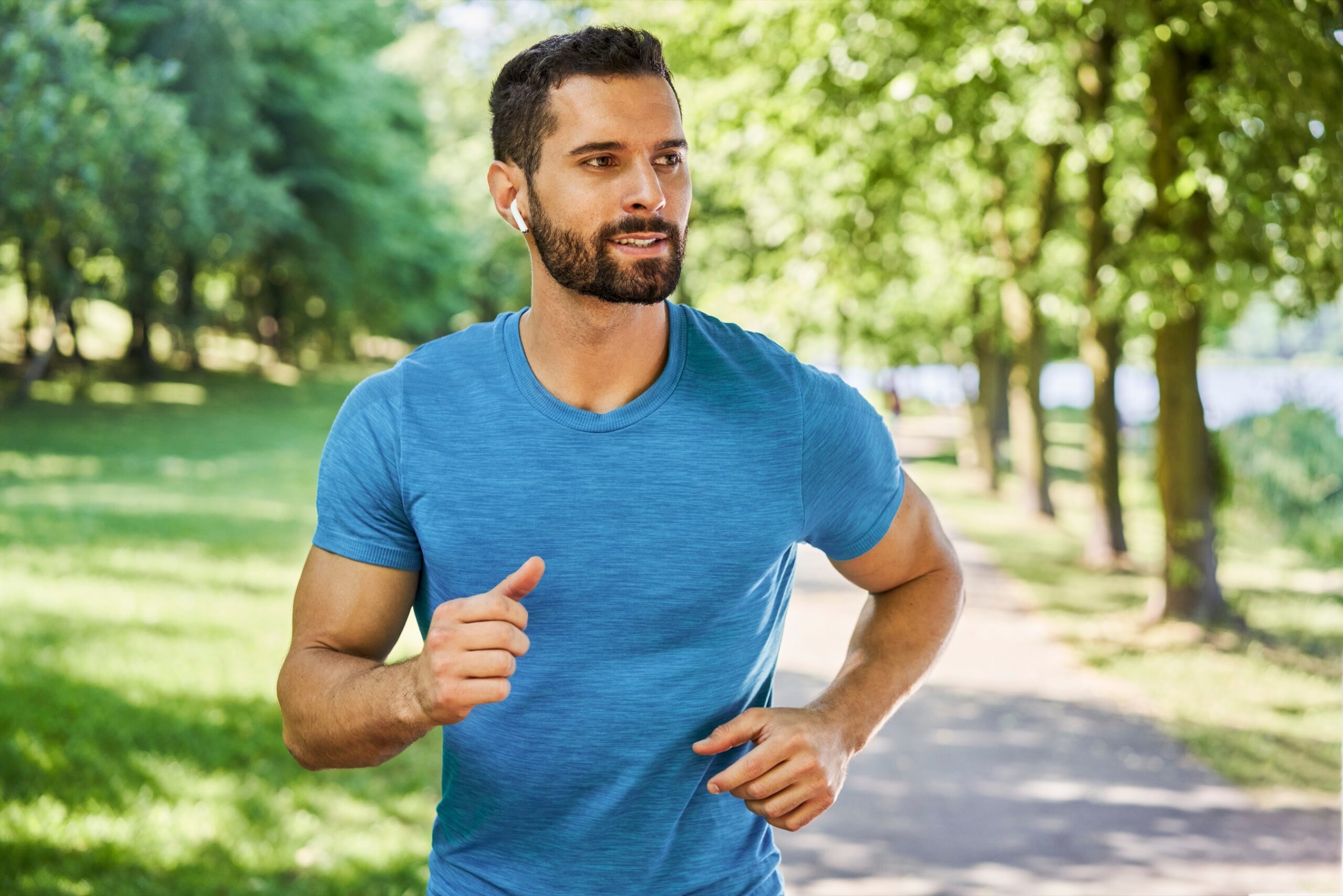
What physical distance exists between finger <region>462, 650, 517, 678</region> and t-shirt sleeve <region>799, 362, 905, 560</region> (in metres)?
0.67

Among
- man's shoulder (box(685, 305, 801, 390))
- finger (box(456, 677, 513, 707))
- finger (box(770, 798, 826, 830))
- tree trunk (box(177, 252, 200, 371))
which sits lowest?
finger (box(770, 798, 826, 830))

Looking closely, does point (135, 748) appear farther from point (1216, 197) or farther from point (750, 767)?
point (1216, 197)

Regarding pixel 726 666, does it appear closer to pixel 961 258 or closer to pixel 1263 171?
pixel 1263 171

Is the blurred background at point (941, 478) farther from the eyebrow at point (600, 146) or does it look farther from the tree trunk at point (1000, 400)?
the eyebrow at point (600, 146)

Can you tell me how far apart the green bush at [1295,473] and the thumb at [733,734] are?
1653cm

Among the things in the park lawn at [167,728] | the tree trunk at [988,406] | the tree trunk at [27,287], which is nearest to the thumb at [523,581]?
the park lawn at [167,728]

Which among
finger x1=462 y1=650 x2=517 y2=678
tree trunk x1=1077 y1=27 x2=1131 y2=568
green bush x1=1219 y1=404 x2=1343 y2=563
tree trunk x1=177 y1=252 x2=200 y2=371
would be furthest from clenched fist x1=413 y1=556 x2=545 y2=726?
tree trunk x1=177 y1=252 x2=200 y2=371

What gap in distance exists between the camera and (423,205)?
135ft

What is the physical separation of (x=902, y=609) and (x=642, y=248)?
2.93 ft

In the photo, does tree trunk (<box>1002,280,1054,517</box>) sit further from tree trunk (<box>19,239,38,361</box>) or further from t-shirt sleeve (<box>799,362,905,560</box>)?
tree trunk (<box>19,239,38,361</box>)

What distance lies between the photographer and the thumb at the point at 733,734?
2082mm

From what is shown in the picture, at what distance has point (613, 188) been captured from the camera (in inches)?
85.3

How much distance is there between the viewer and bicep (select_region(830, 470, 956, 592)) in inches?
95.7

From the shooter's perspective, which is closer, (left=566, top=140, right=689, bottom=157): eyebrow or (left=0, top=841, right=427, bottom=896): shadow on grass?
(left=566, top=140, right=689, bottom=157): eyebrow
